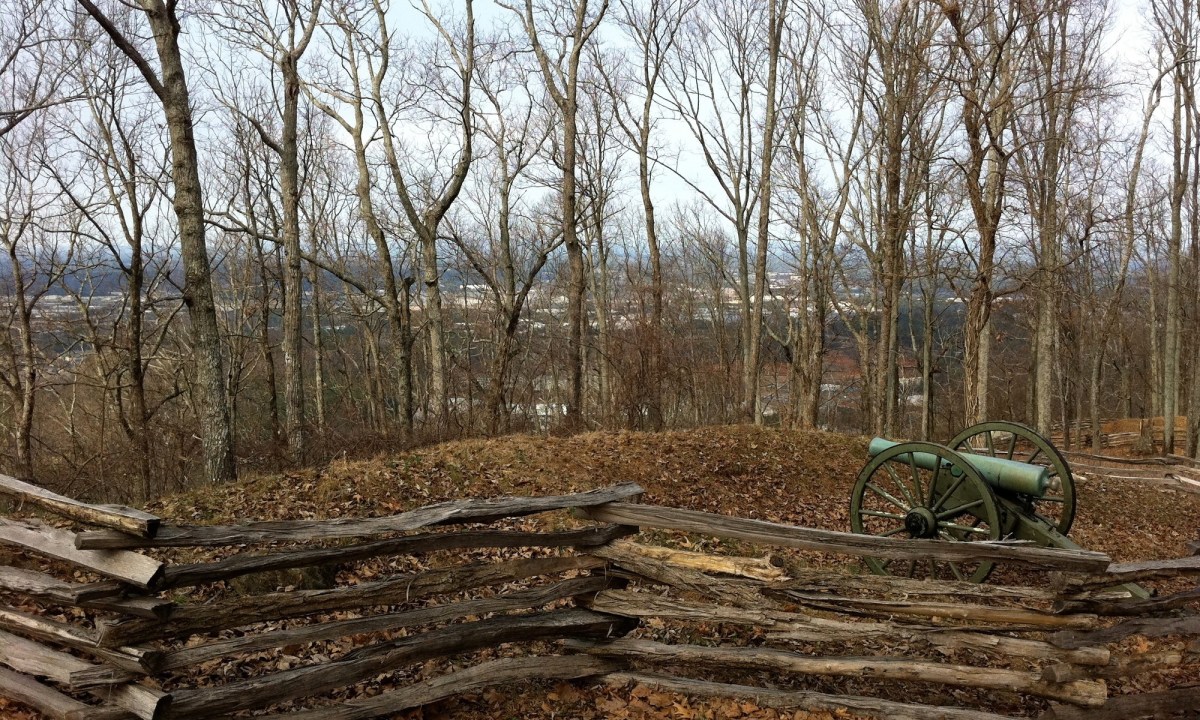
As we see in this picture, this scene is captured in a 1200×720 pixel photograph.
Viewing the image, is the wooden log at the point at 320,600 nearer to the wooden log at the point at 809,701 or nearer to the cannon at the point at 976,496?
the wooden log at the point at 809,701

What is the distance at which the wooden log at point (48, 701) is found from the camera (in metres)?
3.50

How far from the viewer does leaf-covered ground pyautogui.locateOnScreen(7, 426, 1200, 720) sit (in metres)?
4.42

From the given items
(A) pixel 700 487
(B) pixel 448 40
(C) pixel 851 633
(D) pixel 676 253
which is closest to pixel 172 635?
(C) pixel 851 633

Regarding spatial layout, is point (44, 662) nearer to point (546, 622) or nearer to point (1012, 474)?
point (546, 622)

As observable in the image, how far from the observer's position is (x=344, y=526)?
13.2 ft

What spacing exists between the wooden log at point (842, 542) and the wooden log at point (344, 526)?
193 millimetres

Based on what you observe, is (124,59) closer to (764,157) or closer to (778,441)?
(764,157)

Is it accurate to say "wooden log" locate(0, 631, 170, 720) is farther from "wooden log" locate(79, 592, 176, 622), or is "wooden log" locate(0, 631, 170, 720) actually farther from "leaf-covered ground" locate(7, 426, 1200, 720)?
"leaf-covered ground" locate(7, 426, 1200, 720)

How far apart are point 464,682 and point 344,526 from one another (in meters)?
1.21

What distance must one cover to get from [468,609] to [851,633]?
2.43m

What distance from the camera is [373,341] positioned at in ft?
87.3

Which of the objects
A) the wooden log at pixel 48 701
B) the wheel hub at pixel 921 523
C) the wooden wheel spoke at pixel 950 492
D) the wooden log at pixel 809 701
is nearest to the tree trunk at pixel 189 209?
the wooden log at pixel 48 701

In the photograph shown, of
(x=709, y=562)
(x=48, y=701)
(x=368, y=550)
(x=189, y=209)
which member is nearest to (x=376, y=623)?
(x=368, y=550)

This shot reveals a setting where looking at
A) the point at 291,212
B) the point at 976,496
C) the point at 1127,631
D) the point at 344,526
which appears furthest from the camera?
the point at 291,212
